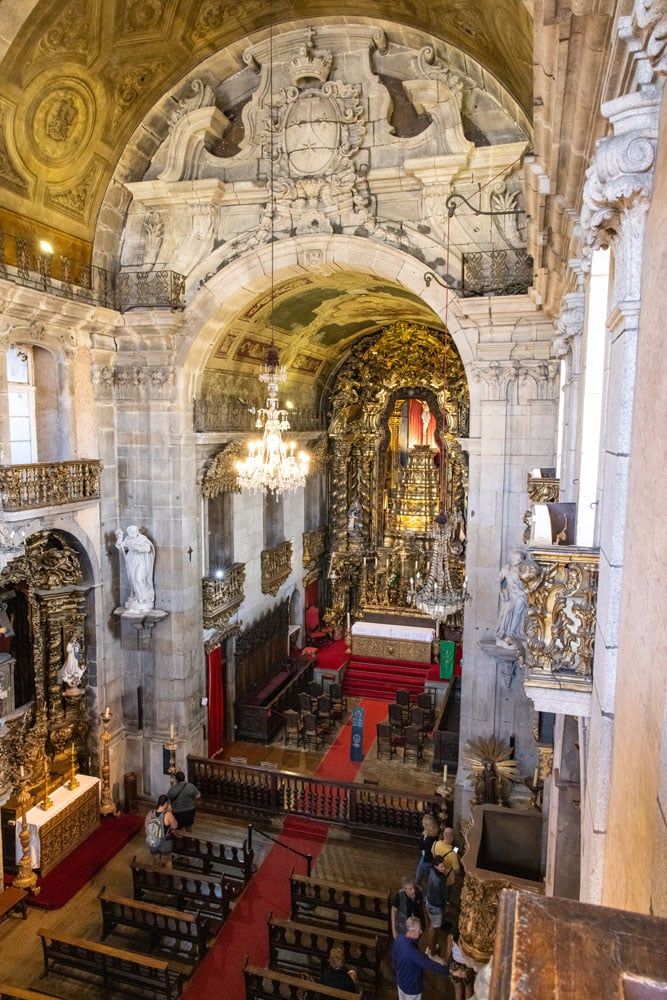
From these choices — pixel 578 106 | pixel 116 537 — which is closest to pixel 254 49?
pixel 116 537

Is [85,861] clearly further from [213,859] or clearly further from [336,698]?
[336,698]

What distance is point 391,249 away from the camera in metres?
10.4

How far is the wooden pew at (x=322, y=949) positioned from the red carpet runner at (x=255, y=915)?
0.49 metres

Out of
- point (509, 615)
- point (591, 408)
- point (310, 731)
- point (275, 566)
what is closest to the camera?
point (591, 408)

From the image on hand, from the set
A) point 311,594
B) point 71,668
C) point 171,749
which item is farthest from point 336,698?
point 71,668

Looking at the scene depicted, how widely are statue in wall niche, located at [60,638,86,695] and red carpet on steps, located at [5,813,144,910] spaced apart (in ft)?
7.52

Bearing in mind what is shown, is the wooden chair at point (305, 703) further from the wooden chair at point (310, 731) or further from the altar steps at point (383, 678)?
the altar steps at point (383, 678)

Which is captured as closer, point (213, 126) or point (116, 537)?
point (213, 126)

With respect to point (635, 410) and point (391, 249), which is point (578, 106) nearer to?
point (635, 410)

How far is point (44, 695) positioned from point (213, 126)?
9.49 meters

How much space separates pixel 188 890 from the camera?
9.22 metres

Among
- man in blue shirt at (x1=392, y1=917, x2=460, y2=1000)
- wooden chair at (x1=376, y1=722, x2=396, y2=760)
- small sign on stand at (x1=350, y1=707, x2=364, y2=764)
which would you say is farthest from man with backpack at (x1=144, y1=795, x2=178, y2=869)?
wooden chair at (x1=376, y1=722, x2=396, y2=760)

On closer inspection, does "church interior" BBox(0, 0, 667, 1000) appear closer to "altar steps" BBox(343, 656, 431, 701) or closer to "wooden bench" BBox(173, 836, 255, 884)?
"wooden bench" BBox(173, 836, 255, 884)

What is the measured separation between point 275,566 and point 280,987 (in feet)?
31.4
